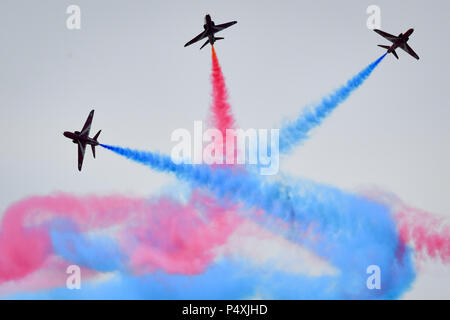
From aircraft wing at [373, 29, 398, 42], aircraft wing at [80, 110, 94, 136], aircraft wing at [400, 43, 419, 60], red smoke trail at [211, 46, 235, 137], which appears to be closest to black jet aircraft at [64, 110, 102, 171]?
aircraft wing at [80, 110, 94, 136]

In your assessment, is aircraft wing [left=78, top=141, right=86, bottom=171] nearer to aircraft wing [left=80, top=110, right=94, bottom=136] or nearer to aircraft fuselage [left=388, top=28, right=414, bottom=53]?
aircraft wing [left=80, top=110, right=94, bottom=136]

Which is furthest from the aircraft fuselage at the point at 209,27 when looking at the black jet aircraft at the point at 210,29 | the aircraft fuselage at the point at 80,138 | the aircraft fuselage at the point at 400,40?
the aircraft fuselage at the point at 400,40

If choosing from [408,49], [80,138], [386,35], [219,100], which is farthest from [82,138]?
[408,49]

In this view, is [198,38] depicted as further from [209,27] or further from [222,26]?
[222,26]

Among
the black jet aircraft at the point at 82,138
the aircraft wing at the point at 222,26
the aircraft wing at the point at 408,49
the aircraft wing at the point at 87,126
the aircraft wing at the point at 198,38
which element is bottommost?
the black jet aircraft at the point at 82,138

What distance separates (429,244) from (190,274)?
71.4ft

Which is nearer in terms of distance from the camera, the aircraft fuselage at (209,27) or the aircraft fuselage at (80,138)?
the aircraft fuselage at (209,27)

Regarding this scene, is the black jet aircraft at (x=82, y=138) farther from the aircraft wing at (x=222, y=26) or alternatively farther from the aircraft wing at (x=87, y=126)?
the aircraft wing at (x=222, y=26)

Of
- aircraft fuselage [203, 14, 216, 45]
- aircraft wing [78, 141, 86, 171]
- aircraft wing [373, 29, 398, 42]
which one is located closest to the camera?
aircraft fuselage [203, 14, 216, 45]

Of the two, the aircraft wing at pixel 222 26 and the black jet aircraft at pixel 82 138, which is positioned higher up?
the aircraft wing at pixel 222 26

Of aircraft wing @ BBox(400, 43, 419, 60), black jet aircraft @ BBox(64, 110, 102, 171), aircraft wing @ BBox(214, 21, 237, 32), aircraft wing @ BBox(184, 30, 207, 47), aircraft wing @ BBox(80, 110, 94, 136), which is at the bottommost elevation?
black jet aircraft @ BBox(64, 110, 102, 171)
